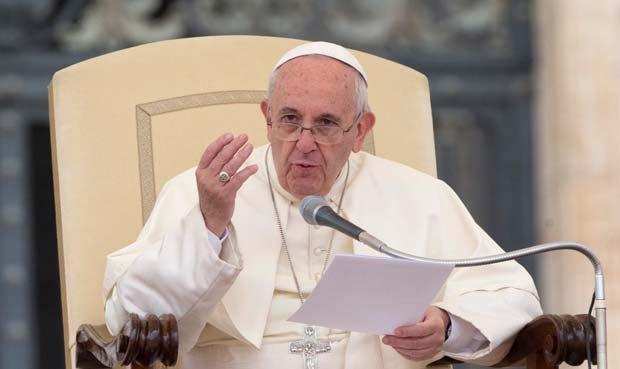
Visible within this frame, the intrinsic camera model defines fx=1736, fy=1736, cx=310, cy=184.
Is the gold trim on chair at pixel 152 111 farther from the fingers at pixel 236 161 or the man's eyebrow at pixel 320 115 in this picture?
the fingers at pixel 236 161

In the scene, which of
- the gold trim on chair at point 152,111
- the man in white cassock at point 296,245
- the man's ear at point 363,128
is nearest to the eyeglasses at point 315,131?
the man in white cassock at point 296,245

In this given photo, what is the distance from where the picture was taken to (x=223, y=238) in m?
3.36

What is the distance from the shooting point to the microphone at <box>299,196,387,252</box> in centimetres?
297

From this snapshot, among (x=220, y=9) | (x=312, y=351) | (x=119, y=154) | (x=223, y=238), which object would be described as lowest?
(x=312, y=351)

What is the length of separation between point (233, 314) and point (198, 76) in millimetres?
725

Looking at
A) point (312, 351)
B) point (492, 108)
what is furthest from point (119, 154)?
point (492, 108)

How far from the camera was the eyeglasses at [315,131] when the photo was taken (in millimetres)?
3523

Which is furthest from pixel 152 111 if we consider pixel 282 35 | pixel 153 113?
pixel 282 35

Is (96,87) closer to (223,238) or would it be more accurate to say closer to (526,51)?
(223,238)

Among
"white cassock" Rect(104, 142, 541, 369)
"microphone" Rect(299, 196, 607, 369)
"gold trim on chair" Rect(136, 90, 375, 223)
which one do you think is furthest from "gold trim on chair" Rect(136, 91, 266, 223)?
"microphone" Rect(299, 196, 607, 369)

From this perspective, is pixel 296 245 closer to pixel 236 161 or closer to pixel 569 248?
pixel 236 161

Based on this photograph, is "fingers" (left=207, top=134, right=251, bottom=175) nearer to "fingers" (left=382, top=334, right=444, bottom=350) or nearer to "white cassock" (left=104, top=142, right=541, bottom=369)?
"white cassock" (left=104, top=142, right=541, bottom=369)

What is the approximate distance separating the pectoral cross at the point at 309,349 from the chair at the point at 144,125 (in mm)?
465

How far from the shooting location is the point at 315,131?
354cm
